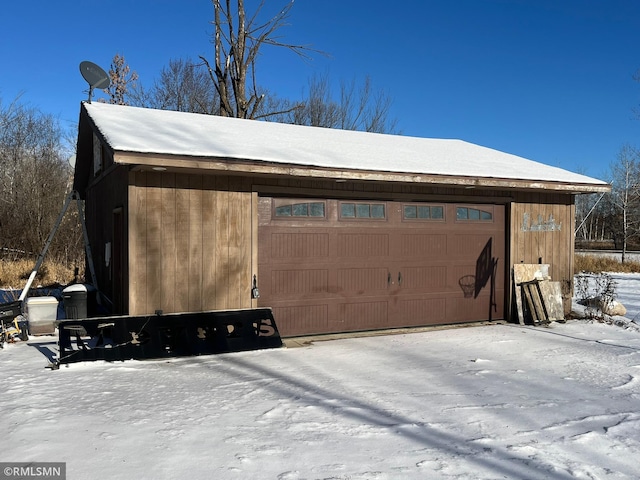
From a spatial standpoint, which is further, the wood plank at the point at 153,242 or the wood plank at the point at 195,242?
the wood plank at the point at 195,242

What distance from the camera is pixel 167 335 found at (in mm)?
6457

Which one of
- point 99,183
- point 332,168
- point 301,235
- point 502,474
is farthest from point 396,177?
point 99,183

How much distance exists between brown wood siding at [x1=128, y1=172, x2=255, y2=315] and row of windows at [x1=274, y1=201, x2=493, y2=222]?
68 cm

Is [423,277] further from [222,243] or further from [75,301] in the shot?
[75,301]

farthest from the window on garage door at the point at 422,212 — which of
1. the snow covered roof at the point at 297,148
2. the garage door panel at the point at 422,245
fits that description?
the snow covered roof at the point at 297,148

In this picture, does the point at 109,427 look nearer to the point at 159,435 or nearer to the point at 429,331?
the point at 159,435

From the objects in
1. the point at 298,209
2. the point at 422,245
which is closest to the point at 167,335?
the point at 298,209

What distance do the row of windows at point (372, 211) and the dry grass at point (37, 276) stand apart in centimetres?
891

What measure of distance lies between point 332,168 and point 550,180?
13.6ft

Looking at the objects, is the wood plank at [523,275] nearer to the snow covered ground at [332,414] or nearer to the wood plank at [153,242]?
the snow covered ground at [332,414]

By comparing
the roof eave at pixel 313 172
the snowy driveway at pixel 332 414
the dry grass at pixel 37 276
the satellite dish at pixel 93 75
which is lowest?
the snowy driveway at pixel 332 414

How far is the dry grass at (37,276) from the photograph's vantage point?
13.5m

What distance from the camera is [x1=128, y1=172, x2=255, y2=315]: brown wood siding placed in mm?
6500

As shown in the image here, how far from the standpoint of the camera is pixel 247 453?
3428 mm
